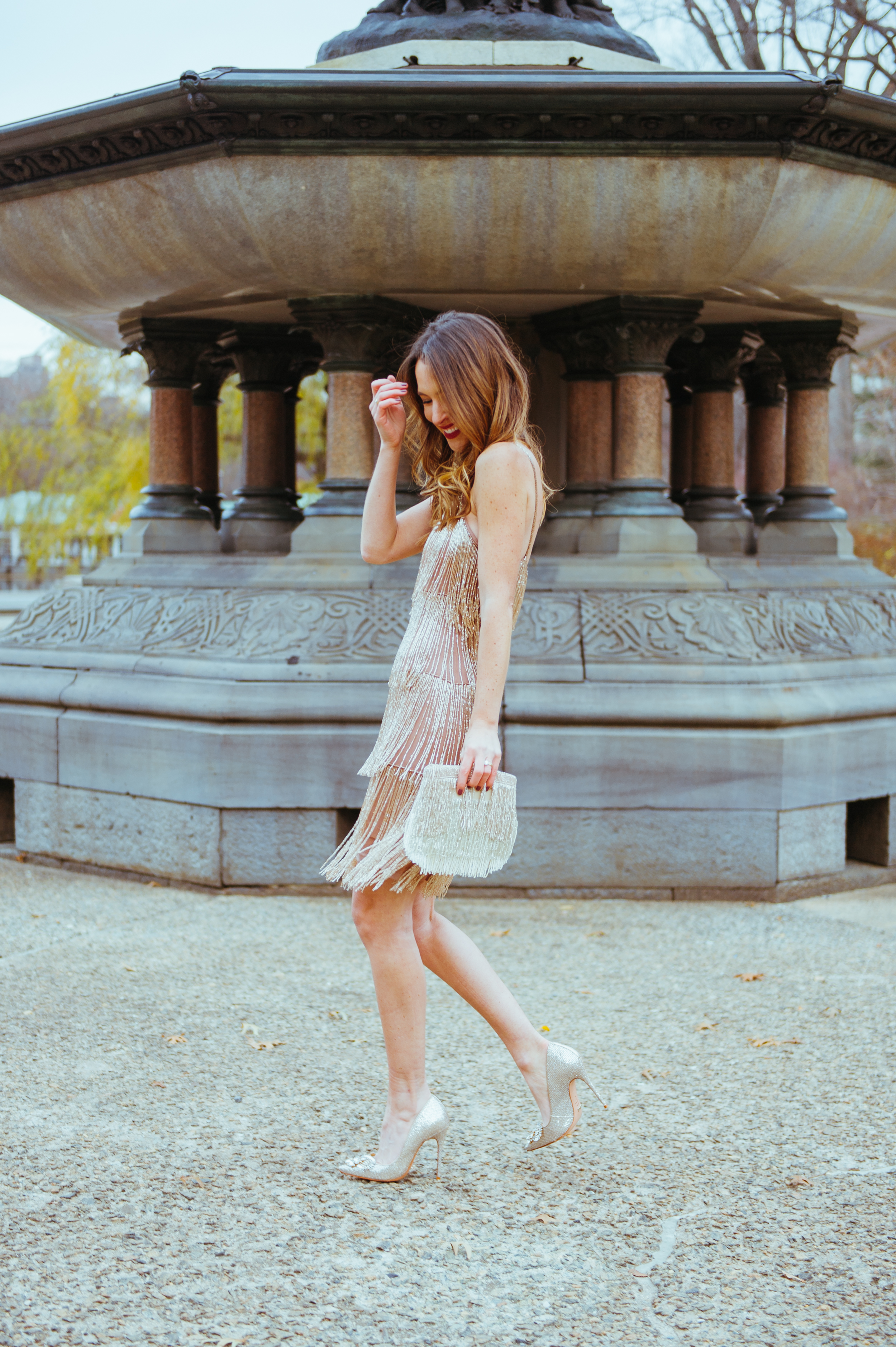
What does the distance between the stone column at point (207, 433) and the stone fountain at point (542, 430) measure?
1.21 m

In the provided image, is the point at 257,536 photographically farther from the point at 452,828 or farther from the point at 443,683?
the point at 452,828

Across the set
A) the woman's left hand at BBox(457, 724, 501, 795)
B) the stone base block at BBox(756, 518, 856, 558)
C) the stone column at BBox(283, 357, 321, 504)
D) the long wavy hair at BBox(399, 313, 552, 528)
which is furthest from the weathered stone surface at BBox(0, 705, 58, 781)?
the stone base block at BBox(756, 518, 856, 558)

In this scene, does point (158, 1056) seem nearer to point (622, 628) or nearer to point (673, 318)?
point (622, 628)

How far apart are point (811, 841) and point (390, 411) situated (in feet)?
10.2

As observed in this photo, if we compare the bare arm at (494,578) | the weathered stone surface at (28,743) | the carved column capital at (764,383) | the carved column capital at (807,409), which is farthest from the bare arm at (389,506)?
the carved column capital at (764,383)

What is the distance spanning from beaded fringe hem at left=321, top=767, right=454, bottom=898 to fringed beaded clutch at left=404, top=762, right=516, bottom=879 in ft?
0.23

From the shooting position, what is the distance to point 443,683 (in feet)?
8.61

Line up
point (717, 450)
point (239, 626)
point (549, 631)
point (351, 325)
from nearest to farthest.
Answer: point (549, 631) < point (239, 626) < point (351, 325) < point (717, 450)

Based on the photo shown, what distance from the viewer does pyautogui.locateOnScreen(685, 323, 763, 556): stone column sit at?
6605mm

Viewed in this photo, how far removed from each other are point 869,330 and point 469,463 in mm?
5110

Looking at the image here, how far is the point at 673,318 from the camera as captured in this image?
5.44 metres

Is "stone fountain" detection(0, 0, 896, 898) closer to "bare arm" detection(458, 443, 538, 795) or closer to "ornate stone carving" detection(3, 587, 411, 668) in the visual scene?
"ornate stone carving" detection(3, 587, 411, 668)

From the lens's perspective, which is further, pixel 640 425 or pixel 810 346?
pixel 810 346

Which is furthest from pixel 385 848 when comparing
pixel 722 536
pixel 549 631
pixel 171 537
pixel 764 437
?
pixel 764 437
